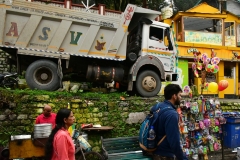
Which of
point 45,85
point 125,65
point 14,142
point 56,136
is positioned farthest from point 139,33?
point 56,136

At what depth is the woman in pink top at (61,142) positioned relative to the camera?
225 centimetres

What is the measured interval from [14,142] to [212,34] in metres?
13.8

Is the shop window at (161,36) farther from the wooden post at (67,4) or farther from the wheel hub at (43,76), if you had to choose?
the wheel hub at (43,76)

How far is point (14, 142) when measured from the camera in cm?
375

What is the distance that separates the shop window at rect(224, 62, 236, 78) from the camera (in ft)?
49.9

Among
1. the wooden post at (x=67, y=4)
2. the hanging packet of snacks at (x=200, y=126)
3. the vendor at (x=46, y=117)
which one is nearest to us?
the vendor at (x=46, y=117)

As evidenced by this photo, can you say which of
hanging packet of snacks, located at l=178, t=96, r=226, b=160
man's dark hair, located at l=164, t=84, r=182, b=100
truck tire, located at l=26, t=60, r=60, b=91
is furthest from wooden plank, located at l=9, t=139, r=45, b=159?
hanging packet of snacks, located at l=178, t=96, r=226, b=160

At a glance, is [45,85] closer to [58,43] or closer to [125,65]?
[58,43]

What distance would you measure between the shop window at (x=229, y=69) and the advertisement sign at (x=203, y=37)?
5.31ft

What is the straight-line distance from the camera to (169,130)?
8.32 feet

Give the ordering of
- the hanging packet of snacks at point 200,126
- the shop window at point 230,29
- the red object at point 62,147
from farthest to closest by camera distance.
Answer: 1. the shop window at point 230,29
2. the hanging packet of snacks at point 200,126
3. the red object at point 62,147

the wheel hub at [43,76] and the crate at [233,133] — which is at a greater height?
the wheel hub at [43,76]

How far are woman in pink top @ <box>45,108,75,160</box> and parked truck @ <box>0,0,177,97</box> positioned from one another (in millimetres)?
4372

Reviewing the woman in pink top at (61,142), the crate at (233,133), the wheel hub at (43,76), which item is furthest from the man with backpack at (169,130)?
the wheel hub at (43,76)
